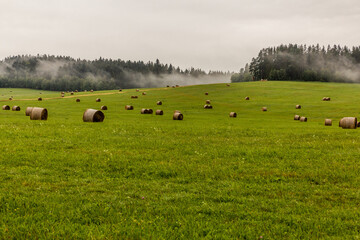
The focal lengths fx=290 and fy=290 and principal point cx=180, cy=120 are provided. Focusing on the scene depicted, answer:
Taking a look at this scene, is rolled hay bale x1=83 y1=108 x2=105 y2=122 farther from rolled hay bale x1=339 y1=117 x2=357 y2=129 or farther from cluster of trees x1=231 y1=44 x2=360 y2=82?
cluster of trees x1=231 y1=44 x2=360 y2=82

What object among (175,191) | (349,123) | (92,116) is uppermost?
(92,116)

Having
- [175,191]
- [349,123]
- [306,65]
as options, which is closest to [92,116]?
[175,191]

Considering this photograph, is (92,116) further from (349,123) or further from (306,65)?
(306,65)

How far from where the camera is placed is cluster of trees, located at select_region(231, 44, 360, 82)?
168250 mm

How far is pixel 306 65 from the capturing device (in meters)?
180

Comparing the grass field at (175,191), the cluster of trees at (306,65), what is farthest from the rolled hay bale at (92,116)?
the cluster of trees at (306,65)

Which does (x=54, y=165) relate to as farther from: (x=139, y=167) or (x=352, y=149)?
(x=352, y=149)

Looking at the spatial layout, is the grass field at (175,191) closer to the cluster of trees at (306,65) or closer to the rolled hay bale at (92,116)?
the rolled hay bale at (92,116)

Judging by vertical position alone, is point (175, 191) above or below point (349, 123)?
above

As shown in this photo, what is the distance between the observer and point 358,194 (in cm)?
917

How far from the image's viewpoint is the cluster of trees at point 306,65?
552 feet

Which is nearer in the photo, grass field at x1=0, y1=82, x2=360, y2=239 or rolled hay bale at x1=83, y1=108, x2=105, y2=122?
grass field at x1=0, y1=82, x2=360, y2=239

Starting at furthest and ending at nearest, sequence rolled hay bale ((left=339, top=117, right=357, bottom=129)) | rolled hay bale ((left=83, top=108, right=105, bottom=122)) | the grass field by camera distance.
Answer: rolled hay bale ((left=83, top=108, right=105, bottom=122)), rolled hay bale ((left=339, top=117, right=357, bottom=129)), the grass field

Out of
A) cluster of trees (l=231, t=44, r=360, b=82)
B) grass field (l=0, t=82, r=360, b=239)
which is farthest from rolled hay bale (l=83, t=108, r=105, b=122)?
cluster of trees (l=231, t=44, r=360, b=82)
